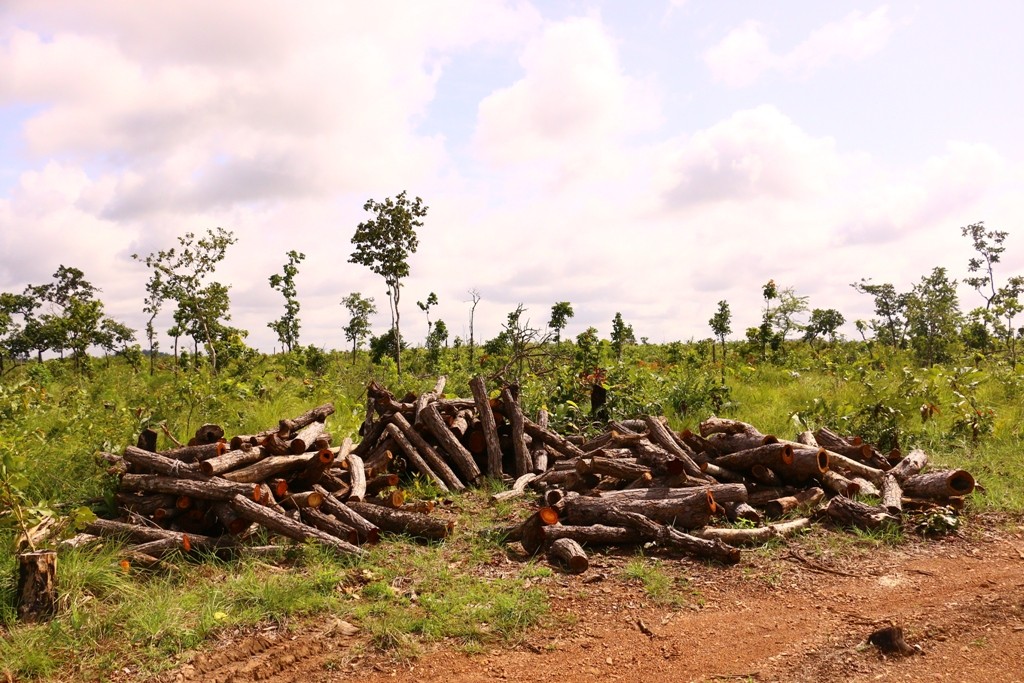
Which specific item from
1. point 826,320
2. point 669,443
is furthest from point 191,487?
point 826,320

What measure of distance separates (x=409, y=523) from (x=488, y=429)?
2.78 m

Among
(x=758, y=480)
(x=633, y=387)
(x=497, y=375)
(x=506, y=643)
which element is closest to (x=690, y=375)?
(x=633, y=387)

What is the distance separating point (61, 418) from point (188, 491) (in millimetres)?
4626

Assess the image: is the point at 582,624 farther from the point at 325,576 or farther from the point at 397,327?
the point at 397,327

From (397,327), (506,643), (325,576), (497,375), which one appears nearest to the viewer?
(506,643)

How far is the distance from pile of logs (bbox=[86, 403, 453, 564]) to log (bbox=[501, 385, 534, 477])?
2.08 m

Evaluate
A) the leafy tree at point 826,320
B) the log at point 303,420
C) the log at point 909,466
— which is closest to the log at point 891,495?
the log at point 909,466

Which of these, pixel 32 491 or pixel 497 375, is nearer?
pixel 32 491

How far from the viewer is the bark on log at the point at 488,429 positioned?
9.59m

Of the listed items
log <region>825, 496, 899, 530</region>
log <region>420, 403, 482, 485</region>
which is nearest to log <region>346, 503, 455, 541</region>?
log <region>420, 403, 482, 485</region>

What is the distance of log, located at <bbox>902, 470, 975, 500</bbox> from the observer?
8.02m

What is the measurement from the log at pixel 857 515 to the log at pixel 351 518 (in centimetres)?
467

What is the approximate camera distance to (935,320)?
2194 centimetres

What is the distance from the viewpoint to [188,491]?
7.16m
